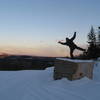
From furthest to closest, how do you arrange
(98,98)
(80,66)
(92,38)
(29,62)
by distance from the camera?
(92,38)
(29,62)
(80,66)
(98,98)

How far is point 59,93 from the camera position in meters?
6.59

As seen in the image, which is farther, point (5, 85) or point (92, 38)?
point (92, 38)

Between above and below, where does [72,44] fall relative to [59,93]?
above

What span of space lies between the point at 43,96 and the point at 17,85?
2.80 meters

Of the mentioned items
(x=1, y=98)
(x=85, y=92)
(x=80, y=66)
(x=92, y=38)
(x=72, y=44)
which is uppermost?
(x=92, y=38)

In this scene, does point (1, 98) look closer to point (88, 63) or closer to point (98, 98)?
point (98, 98)

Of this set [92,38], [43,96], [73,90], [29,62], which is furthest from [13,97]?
[92,38]

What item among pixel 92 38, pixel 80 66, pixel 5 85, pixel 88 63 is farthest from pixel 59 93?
pixel 92 38

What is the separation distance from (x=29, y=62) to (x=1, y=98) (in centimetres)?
2461

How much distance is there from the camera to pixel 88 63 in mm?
8883

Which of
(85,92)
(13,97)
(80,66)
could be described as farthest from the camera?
(80,66)

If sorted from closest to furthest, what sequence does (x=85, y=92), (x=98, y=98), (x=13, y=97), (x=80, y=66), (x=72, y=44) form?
(x=98, y=98) → (x=85, y=92) → (x=13, y=97) → (x=80, y=66) → (x=72, y=44)

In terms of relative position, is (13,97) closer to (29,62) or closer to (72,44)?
(72,44)

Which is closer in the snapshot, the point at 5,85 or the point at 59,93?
→ the point at 59,93
